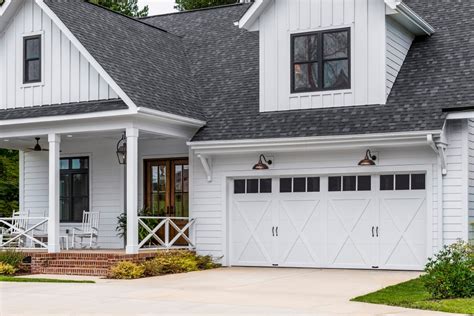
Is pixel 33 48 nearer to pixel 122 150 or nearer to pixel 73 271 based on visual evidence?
pixel 122 150

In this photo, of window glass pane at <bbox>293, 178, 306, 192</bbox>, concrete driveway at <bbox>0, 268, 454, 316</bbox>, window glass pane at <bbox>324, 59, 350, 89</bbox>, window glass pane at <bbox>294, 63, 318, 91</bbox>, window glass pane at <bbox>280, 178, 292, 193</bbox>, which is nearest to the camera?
concrete driveway at <bbox>0, 268, 454, 316</bbox>

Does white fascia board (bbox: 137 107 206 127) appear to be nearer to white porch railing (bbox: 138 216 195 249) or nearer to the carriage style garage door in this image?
the carriage style garage door

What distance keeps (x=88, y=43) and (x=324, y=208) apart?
6632 mm

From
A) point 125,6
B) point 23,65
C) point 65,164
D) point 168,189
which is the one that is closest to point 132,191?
point 168,189

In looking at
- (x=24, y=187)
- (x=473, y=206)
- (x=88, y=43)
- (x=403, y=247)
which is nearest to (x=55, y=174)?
(x=88, y=43)

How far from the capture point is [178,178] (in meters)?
22.1

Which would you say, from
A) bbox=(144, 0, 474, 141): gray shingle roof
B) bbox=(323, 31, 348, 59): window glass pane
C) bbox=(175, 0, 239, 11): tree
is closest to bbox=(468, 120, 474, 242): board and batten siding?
bbox=(144, 0, 474, 141): gray shingle roof

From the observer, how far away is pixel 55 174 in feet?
64.7

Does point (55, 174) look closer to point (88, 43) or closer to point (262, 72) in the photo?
point (88, 43)

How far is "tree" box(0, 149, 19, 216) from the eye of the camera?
33.1 metres

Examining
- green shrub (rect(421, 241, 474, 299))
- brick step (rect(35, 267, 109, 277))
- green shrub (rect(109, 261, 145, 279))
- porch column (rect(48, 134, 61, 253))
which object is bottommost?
brick step (rect(35, 267, 109, 277))

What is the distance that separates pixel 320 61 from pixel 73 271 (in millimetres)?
7300

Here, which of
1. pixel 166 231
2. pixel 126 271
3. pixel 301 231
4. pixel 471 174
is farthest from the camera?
pixel 166 231

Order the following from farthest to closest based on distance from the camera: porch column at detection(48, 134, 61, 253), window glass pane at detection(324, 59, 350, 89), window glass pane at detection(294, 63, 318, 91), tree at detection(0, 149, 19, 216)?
tree at detection(0, 149, 19, 216)
window glass pane at detection(294, 63, 318, 91)
porch column at detection(48, 134, 61, 253)
window glass pane at detection(324, 59, 350, 89)
